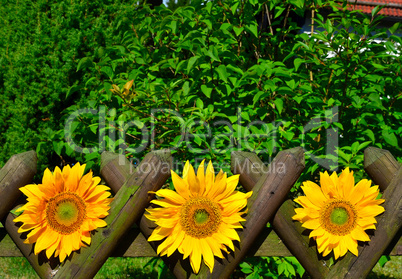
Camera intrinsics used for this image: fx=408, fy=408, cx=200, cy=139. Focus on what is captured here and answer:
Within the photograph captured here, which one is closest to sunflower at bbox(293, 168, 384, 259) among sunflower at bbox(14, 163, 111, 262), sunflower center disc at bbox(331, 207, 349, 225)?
sunflower center disc at bbox(331, 207, 349, 225)

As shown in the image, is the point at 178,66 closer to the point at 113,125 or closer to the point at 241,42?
the point at 113,125

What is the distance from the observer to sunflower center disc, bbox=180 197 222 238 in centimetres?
159

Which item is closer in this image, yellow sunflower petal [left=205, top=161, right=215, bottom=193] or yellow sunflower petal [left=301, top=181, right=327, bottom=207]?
yellow sunflower petal [left=205, top=161, right=215, bottom=193]

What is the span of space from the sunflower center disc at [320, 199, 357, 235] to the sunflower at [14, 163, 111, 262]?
90 cm

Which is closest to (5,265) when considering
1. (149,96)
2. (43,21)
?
(43,21)

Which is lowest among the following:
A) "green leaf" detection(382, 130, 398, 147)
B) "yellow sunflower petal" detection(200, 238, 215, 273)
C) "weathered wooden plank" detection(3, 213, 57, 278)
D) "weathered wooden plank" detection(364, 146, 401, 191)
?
"weathered wooden plank" detection(3, 213, 57, 278)

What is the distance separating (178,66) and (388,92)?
1.33 m

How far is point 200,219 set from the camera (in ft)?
5.26

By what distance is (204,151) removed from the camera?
241 cm

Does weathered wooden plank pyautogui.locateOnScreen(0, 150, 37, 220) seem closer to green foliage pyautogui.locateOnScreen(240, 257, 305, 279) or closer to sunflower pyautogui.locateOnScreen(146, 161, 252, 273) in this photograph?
sunflower pyautogui.locateOnScreen(146, 161, 252, 273)

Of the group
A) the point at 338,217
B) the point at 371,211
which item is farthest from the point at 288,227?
the point at 371,211

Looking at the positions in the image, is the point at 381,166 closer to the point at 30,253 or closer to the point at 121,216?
the point at 121,216

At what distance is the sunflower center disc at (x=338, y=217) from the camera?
1.68 meters

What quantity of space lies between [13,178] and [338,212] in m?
1.33
